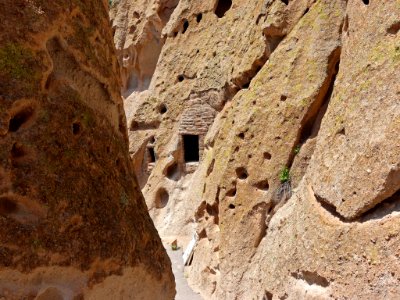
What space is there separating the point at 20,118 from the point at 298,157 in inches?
235

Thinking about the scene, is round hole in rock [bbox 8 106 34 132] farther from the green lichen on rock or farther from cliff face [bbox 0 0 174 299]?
the green lichen on rock

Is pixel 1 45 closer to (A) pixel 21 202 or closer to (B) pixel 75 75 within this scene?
(B) pixel 75 75

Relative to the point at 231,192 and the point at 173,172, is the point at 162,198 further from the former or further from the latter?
the point at 231,192

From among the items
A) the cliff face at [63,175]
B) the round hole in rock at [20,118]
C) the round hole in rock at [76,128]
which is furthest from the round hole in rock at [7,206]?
the round hole in rock at [76,128]

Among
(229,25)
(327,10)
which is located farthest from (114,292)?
(229,25)

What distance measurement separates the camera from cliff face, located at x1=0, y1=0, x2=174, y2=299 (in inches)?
101

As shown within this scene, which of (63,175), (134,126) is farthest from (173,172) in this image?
(63,175)

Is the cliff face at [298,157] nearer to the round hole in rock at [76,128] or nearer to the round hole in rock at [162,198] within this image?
the round hole in rock at [162,198]

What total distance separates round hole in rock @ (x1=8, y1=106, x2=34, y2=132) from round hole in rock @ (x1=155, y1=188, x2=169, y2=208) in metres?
12.4

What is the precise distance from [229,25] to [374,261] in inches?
413

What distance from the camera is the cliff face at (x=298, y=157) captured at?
5.17 m

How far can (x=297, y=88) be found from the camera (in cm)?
821

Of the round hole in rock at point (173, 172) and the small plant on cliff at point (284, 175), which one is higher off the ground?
the small plant on cliff at point (284, 175)

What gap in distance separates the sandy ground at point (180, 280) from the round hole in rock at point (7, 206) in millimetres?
6952
